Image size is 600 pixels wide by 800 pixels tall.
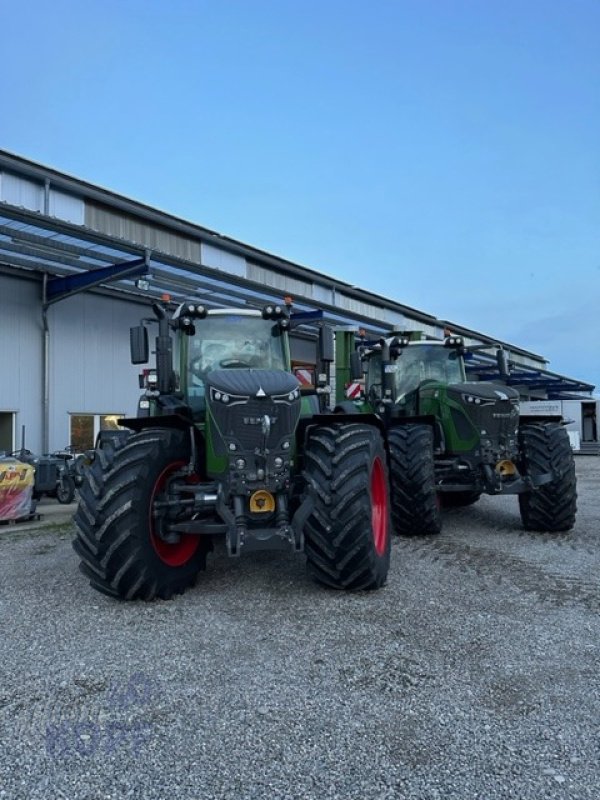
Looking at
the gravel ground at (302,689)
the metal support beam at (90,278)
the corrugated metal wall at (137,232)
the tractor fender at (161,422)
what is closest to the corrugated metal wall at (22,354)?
the metal support beam at (90,278)

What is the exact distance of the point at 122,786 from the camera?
97.7 inches

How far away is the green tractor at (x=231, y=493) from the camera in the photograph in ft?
15.2

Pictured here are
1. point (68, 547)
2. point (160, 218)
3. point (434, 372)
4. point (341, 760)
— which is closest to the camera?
point (341, 760)

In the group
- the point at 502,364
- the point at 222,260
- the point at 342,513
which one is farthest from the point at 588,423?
the point at 342,513

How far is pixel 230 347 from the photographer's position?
19.3 feet

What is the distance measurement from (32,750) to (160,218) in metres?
13.6

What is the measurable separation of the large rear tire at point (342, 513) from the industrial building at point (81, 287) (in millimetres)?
7465

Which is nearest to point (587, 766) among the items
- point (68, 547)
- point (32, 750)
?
point (32, 750)

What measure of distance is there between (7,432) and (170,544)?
9972 mm

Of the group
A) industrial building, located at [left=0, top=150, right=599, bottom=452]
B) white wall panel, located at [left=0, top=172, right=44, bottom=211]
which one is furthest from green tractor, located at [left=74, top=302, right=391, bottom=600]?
white wall panel, located at [left=0, top=172, right=44, bottom=211]

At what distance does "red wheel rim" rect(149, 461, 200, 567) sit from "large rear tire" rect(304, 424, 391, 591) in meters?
1.02

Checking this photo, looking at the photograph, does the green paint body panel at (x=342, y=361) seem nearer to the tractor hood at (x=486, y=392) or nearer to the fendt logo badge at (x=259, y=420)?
the tractor hood at (x=486, y=392)

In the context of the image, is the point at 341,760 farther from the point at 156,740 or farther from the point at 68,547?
the point at 68,547

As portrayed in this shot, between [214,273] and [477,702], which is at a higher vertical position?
[214,273]
